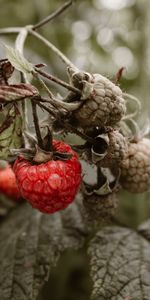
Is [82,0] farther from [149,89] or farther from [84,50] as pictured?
[149,89]

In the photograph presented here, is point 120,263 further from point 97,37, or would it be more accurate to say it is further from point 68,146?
point 97,37

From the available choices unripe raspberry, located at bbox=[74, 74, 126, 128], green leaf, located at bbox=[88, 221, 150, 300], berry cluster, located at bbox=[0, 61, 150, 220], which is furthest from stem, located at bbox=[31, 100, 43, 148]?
green leaf, located at bbox=[88, 221, 150, 300]

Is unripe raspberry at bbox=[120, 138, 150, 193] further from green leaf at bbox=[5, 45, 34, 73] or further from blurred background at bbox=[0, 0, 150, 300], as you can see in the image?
blurred background at bbox=[0, 0, 150, 300]

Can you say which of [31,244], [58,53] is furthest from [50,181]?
[31,244]

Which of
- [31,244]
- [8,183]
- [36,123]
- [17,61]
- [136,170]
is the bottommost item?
[31,244]

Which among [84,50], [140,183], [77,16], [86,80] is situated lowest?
[140,183]

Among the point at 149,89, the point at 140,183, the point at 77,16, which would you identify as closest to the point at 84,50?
the point at 77,16
